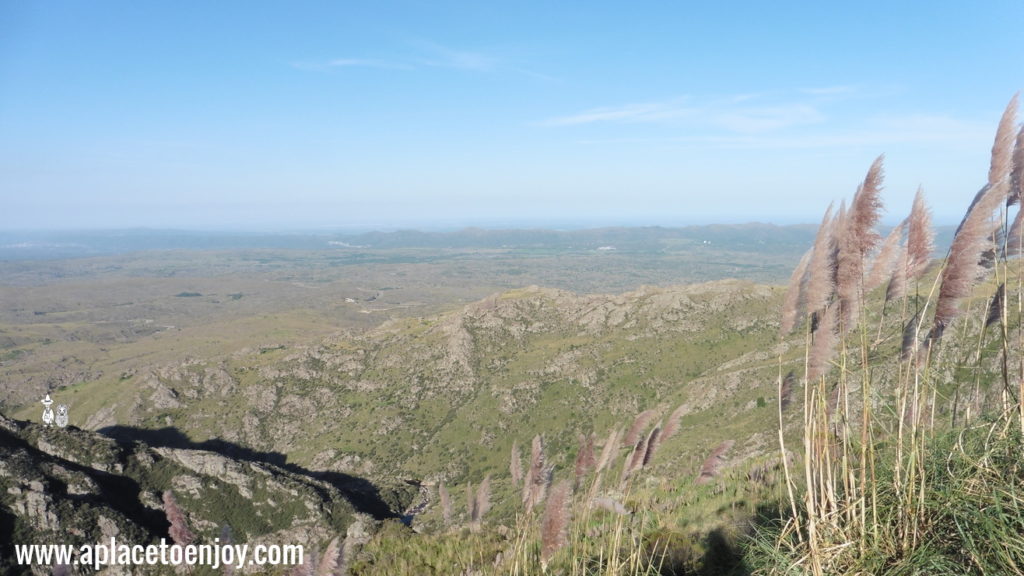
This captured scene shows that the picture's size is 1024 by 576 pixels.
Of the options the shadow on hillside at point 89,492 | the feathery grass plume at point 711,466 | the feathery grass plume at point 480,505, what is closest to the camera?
the feathery grass plume at point 711,466

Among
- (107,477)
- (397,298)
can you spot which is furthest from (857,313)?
(397,298)

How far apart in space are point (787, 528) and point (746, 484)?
14.2 ft

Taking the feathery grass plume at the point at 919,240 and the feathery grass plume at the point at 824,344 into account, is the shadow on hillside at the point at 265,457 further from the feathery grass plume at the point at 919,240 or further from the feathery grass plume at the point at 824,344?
the feathery grass plume at the point at 919,240

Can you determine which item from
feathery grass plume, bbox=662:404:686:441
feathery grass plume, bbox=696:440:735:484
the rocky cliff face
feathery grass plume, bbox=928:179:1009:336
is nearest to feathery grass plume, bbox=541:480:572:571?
feathery grass plume, bbox=662:404:686:441

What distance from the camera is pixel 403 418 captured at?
5828 cm

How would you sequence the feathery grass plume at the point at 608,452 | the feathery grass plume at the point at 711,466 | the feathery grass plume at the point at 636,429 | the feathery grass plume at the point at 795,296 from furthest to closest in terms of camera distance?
the feathery grass plume at the point at 711,466
the feathery grass plume at the point at 636,429
the feathery grass plume at the point at 608,452
the feathery grass plume at the point at 795,296

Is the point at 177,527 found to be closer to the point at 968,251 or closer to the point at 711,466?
the point at 711,466

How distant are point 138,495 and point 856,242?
46.2 meters

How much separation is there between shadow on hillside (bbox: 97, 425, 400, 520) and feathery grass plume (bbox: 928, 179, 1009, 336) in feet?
138

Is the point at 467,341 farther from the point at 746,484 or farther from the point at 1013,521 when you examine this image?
the point at 1013,521

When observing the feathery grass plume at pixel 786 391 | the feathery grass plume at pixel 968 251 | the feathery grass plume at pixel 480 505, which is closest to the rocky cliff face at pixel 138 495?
the feathery grass plume at pixel 480 505

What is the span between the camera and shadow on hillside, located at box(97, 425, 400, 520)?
42.6 meters

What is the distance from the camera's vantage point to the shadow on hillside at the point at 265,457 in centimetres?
4258

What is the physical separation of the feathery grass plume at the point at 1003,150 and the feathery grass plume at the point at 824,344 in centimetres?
129
